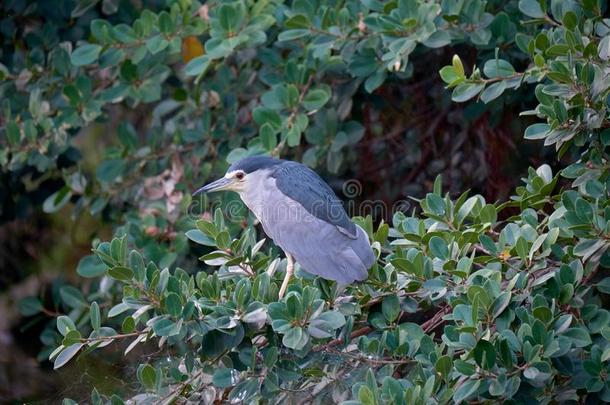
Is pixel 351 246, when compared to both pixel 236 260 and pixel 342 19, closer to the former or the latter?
pixel 236 260

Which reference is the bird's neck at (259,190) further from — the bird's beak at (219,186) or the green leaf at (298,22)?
the green leaf at (298,22)

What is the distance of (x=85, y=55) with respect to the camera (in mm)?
3680

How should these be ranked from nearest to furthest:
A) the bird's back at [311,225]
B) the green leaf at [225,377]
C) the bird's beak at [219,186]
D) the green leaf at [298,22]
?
the green leaf at [225,377] → the bird's back at [311,225] → the bird's beak at [219,186] → the green leaf at [298,22]

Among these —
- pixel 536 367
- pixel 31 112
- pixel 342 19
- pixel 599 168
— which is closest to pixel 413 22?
pixel 342 19

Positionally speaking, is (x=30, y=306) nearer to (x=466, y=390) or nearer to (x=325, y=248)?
(x=325, y=248)

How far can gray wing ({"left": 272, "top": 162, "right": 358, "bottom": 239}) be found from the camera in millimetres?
2758

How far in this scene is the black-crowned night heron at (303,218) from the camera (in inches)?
100

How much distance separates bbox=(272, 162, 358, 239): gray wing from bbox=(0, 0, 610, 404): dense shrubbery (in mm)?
203

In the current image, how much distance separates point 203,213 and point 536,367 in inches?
79.0

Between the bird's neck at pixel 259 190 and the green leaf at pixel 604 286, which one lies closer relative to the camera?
the green leaf at pixel 604 286

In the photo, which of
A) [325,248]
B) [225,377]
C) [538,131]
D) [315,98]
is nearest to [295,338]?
[225,377]

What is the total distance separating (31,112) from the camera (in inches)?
154

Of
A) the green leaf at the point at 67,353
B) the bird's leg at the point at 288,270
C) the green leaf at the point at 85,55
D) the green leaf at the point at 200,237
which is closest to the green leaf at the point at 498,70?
the bird's leg at the point at 288,270

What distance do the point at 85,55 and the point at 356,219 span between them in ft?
5.09
